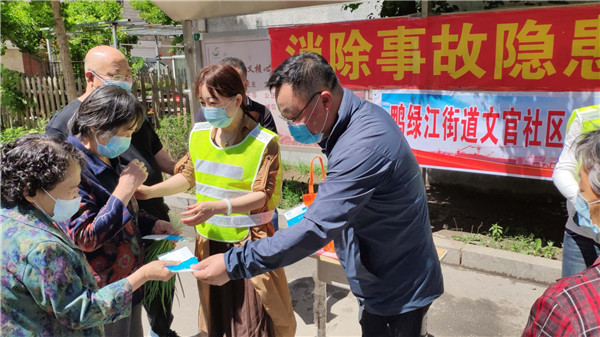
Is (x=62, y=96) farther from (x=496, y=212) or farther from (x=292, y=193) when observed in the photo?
(x=496, y=212)

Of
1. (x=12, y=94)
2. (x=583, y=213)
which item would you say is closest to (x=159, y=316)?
(x=583, y=213)

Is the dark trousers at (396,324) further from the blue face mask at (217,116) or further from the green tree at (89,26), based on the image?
the green tree at (89,26)

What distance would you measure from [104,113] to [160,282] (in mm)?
1039

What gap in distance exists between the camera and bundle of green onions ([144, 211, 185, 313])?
219cm

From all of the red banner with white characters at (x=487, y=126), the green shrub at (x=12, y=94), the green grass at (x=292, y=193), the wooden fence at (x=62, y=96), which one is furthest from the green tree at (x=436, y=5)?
the green shrub at (x=12, y=94)

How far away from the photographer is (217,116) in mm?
2230

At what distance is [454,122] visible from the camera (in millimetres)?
4242

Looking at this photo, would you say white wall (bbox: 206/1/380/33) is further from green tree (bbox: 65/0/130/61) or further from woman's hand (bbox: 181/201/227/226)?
green tree (bbox: 65/0/130/61)

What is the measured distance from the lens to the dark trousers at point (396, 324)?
1.79 m

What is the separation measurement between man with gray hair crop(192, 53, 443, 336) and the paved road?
58.9 inches

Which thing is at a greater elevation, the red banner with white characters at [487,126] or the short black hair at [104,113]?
the short black hair at [104,113]

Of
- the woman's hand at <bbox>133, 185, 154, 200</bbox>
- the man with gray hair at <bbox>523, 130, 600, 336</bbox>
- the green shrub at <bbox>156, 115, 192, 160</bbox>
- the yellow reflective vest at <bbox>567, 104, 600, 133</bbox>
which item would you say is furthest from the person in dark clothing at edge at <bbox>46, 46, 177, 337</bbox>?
the green shrub at <bbox>156, 115, 192, 160</bbox>

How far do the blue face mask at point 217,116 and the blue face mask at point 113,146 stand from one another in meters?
0.42

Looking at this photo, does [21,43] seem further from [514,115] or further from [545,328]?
[545,328]
